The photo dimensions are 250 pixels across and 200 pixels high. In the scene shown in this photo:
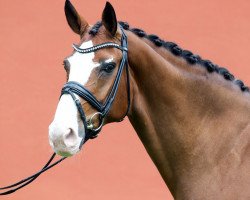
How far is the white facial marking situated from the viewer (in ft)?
9.77

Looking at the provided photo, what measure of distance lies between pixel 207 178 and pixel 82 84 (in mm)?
802

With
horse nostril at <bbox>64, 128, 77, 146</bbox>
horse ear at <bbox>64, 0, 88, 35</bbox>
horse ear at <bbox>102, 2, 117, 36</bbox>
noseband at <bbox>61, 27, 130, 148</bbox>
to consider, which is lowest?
horse nostril at <bbox>64, 128, 77, 146</bbox>

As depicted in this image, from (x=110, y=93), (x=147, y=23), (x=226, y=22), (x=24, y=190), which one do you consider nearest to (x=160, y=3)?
(x=147, y=23)

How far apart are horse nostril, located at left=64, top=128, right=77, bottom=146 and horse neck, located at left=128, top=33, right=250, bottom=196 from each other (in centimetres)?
46

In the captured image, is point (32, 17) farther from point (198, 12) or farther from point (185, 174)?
point (185, 174)

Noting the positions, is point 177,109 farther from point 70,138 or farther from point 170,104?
point 70,138

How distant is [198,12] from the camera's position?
5.60 m

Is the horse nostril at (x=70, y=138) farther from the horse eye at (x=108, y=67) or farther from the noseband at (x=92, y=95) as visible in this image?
the horse eye at (x=108, y=67)

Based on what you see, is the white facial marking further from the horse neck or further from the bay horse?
the horse neck

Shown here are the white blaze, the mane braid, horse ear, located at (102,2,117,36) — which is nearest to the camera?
the white blaze

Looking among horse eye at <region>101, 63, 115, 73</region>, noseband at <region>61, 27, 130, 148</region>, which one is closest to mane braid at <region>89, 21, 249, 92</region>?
noseband at <region>61, 27, 130, 148</region>

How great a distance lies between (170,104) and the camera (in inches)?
127

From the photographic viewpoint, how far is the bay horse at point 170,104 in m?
3.05

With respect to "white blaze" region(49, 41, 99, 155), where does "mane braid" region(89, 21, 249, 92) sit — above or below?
above
